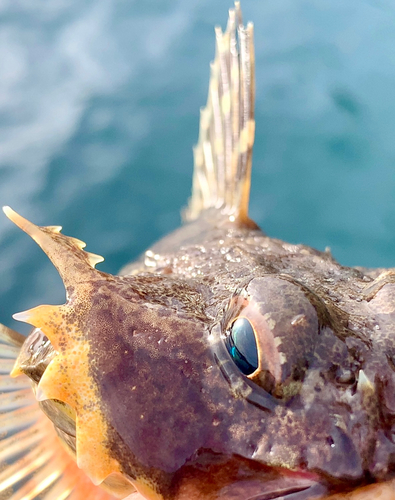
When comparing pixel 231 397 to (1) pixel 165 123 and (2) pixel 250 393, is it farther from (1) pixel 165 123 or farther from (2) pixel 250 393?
(1) pixel 165 123

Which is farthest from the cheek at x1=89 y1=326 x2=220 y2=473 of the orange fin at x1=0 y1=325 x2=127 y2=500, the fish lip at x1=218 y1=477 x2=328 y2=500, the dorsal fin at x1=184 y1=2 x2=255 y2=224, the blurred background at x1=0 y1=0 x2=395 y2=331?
the blurred background at x1=0 y1=0 x2=395 y2=331

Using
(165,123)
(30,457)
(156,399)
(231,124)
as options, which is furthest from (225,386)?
(165,123)

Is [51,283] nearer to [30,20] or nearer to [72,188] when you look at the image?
[72,188]

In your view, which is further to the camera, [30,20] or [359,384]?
[30,20]

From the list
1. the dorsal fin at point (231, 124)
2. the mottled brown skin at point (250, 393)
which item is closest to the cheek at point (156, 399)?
the mottled brown skin at point (250, 393)

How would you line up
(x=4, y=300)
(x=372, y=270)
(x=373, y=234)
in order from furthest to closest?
1. (x=373, y=234)
2. (x=4, y=300)
3. (x=372, y=270)

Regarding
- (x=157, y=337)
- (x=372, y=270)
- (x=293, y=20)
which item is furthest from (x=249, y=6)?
(x=157, y=337)

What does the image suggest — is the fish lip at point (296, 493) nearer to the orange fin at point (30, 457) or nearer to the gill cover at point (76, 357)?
the gill cover at point (76, 357)
